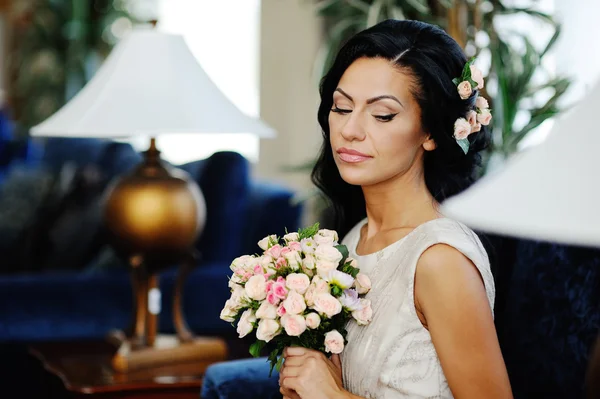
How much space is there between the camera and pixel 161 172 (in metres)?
2.61

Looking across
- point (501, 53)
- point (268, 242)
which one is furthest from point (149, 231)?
point (501, 53)

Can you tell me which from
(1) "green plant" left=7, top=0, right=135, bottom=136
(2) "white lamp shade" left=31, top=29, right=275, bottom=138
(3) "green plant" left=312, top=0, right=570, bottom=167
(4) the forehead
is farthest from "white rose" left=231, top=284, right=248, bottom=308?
(1) "green plant" left=7, top=0, right=135, bottom=136

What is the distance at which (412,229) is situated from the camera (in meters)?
1.75

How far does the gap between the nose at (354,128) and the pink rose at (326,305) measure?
30 cm

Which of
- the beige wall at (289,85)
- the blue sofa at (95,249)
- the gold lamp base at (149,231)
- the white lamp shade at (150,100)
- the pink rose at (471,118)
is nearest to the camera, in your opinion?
the pink rose at (471,118)

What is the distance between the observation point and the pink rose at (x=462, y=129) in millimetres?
1681

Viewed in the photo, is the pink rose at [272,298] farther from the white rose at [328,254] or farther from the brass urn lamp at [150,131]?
the brass urn lamp at [150,131]

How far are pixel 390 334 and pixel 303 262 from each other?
8.0 inches

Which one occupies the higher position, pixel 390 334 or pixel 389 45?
pixel 389 45

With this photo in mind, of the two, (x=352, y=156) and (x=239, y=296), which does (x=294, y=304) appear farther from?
(x=352, y=156)

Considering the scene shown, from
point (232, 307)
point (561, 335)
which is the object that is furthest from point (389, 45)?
point (561, 335)

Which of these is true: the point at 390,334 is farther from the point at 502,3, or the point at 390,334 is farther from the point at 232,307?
the point at 502,3

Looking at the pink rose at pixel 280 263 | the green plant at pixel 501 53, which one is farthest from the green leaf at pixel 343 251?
the green plant at pixel 501 53

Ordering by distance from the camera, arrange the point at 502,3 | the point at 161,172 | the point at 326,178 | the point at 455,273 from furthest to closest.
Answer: the point at 502,3 < the point at 161,172 < the point at 326,178 < the point at 455,273
